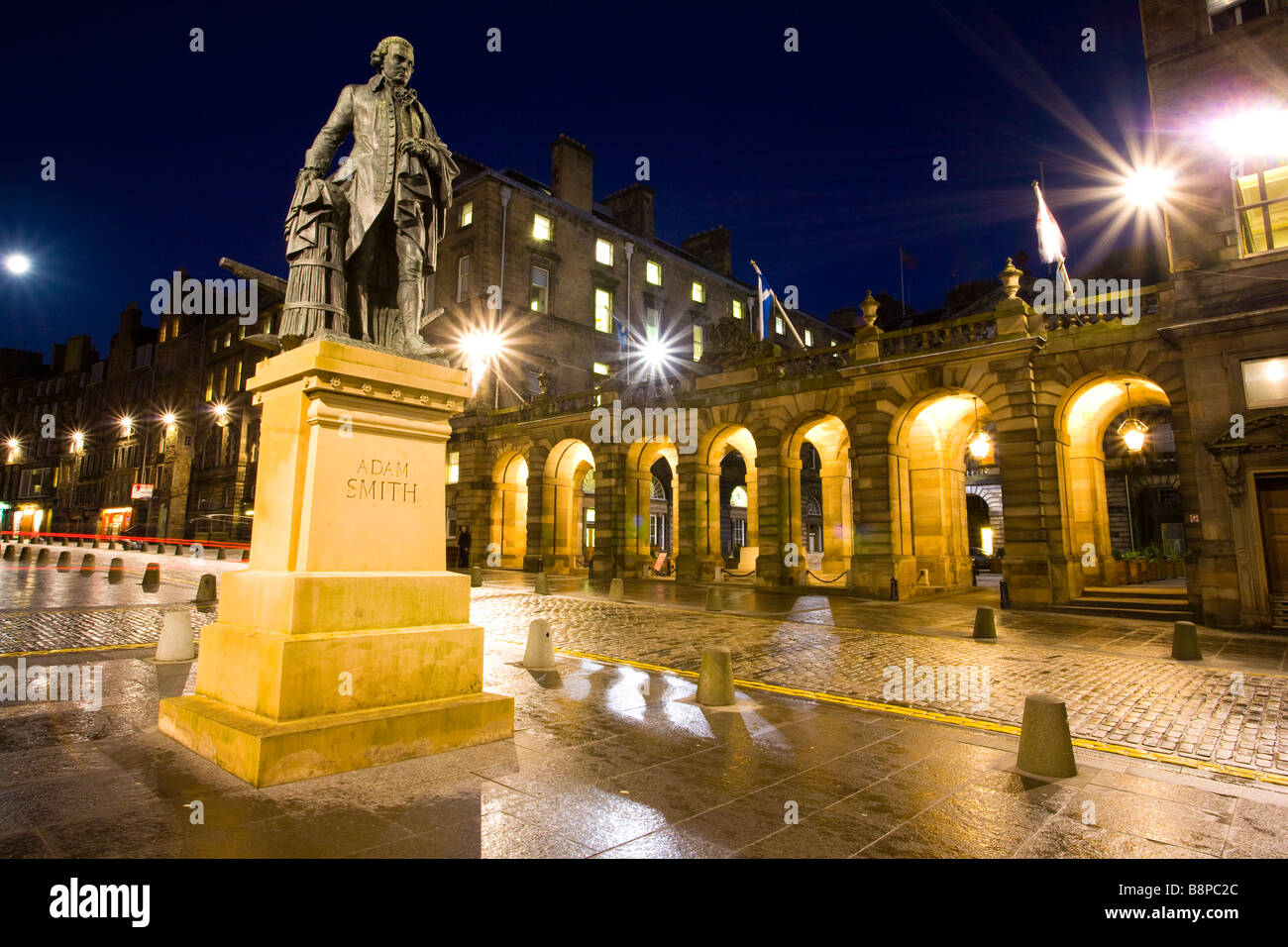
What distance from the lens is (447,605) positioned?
4875 mm

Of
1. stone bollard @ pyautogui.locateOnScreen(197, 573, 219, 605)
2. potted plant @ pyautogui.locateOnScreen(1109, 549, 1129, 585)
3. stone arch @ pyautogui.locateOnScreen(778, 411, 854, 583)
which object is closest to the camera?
stone bollard @ pyautogui.locateOnScreen(197, 573, 219, 605)

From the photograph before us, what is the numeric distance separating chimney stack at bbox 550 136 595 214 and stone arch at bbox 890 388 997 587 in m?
26.2

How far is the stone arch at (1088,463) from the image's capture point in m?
18.5

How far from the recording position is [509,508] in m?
34.5

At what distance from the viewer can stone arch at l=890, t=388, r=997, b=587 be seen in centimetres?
2183

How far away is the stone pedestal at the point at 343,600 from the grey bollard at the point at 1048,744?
13.0ft

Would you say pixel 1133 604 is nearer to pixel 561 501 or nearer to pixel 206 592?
pixel 561 501

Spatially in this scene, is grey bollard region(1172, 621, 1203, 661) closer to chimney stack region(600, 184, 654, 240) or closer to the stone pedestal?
the stone pedestal

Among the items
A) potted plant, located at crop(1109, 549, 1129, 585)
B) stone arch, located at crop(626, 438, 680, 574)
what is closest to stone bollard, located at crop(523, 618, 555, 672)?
stone arch, located at crop(626, 438, 680, 574)

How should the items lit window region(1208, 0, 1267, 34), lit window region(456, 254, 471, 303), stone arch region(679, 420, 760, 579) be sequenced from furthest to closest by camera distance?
1. lit window region(456, 254, 471, 303)
2. stone arch region(679, 420, 760, 579)
3. lit window region(1208, 0, 1267, 34)

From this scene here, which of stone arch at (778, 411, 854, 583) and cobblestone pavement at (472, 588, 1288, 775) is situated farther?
stone arch at (778, 411, 854, 583)

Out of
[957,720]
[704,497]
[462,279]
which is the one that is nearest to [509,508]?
[704,497]
